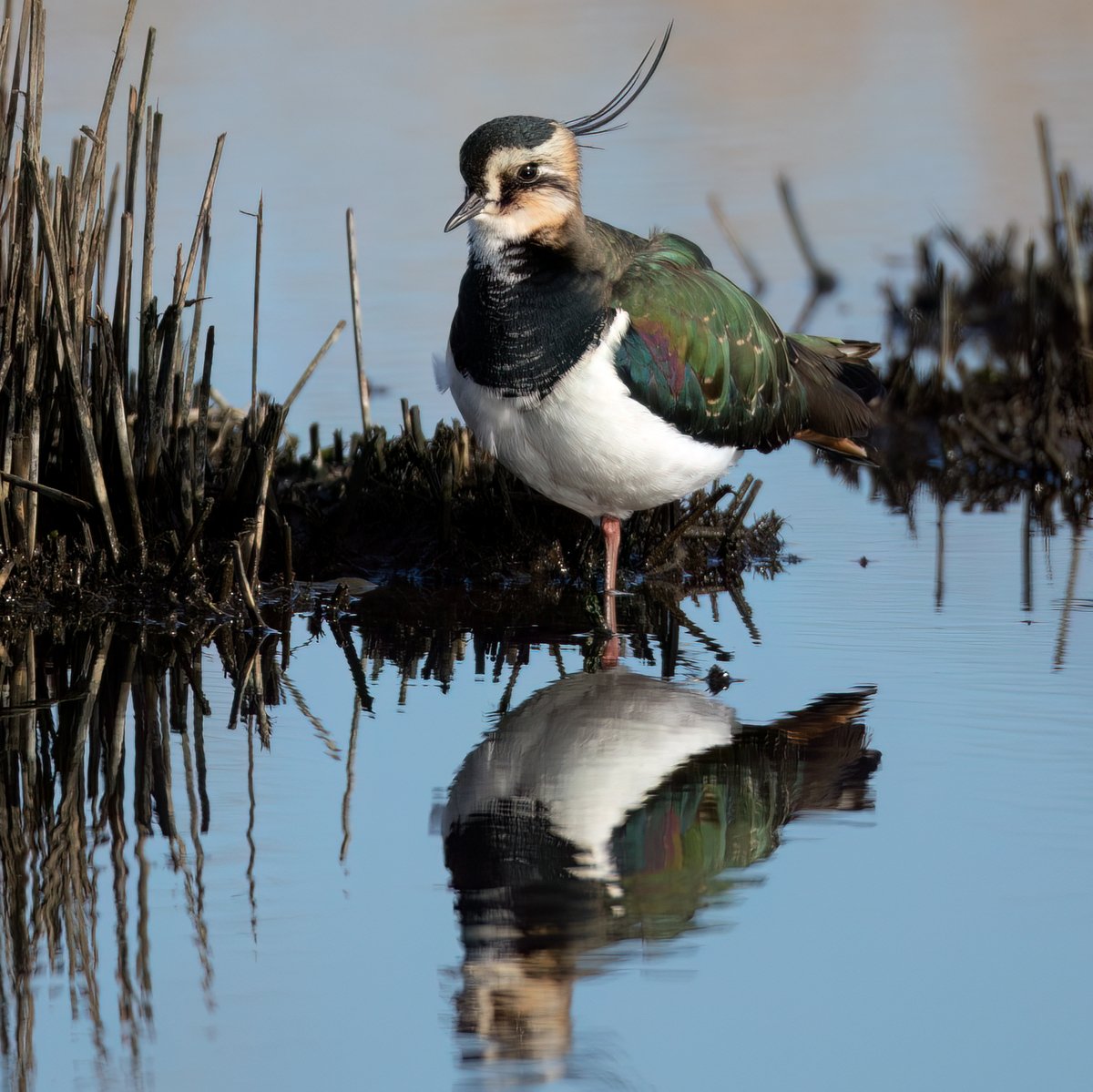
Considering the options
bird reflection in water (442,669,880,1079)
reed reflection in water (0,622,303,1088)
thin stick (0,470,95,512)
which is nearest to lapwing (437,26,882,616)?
bird reflection in water (442,669,880,1079)

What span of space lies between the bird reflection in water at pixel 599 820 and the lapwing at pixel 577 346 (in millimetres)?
759

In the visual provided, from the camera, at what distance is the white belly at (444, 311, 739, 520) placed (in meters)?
5.73

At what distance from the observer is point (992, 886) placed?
3.97 metres

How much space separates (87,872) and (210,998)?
0.65 m

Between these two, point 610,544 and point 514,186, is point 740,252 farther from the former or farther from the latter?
point 514,186

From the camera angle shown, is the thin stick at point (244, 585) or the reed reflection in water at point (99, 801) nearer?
the reed reflection in water at point (99, 801)

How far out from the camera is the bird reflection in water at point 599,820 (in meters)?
3.66

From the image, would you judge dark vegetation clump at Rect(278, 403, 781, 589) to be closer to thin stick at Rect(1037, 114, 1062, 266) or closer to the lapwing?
the lapwing

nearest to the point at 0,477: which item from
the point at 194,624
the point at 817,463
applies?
the point at 194,624

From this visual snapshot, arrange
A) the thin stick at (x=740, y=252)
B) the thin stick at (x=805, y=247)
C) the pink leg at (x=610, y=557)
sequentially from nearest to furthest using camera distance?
the pink leg at (x=610, y=557) → the thin stick at (x=740, y=252) → the thin stick at (x=805, y=247)

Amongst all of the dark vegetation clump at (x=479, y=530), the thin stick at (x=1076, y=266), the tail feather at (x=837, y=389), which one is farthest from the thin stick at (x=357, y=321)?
the thin stick at (x=1076, y=266)

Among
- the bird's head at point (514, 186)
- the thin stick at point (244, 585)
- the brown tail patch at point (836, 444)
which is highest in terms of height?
the bird's head at point (514, 186)

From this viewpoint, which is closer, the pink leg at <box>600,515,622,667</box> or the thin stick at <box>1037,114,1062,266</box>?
the pink leg at <box>600,515,622,667</box>

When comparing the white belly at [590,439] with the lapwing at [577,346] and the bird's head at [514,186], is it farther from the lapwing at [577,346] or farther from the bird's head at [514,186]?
the bird's head at [514,186]
